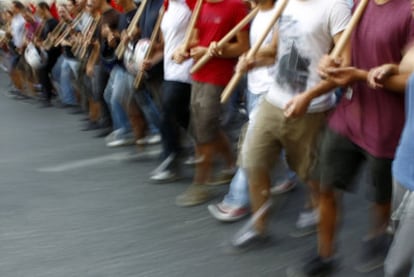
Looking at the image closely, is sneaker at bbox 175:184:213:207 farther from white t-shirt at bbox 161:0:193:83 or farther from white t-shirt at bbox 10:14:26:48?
white t-shirt at bbox 10:14:26:48

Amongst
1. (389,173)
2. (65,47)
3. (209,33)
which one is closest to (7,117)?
(65,47)

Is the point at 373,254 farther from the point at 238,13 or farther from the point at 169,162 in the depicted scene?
the point at 169,162

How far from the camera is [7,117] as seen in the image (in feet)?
24.4

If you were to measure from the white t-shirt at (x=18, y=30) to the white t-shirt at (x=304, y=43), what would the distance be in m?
6.64

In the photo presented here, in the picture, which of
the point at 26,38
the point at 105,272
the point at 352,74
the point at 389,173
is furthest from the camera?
the point at 26,38

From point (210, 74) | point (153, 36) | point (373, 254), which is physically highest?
point (153, 36)

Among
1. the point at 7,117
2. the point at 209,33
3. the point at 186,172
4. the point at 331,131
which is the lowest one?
the point at 7,117

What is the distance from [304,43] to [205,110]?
A: 1.14m

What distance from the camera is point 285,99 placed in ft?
9.09

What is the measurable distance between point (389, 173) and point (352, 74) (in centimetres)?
53

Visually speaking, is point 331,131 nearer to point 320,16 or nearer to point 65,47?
point 320,16

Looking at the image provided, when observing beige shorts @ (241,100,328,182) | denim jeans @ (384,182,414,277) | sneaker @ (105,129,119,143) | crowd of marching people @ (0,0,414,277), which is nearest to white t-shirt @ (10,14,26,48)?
sneaker @ (105,129,119,143)

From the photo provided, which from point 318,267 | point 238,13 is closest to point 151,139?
point 238,13

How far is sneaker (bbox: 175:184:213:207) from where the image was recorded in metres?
3.86
